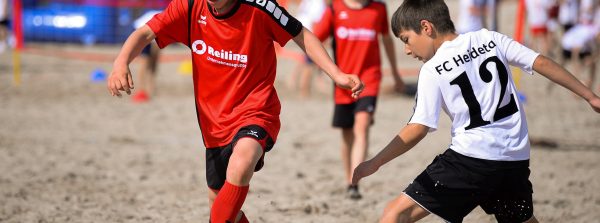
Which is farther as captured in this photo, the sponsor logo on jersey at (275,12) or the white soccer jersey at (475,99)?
the sponsor logo on jersey at (275,12)

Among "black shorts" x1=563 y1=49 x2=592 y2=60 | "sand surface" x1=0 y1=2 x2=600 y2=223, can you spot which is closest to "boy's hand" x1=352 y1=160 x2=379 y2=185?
"sand surface" x1=0 y1=2 x2=600 y2=223

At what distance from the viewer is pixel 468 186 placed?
3.99 m

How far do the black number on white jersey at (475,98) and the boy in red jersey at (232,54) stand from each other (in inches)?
31.4

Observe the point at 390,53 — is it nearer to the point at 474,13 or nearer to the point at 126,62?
the point at 126,62

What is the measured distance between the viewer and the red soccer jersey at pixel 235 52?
→ 15.0 ft

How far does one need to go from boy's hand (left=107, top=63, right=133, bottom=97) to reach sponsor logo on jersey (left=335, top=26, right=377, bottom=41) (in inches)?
126

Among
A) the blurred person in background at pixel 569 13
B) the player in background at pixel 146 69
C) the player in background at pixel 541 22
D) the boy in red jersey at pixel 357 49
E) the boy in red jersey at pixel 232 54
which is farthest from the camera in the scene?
the player in background at pixel 541 22

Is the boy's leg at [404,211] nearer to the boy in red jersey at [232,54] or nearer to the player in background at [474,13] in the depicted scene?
the boy in red jersey at [232,54]

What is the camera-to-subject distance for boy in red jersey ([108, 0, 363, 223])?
452 cm

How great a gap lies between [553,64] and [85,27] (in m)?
17.5

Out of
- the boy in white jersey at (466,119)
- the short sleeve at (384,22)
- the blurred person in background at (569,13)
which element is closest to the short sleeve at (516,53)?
the boy in white jersey at (466,119)

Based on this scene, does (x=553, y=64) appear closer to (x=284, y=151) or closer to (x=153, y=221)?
(x=153, y=221)

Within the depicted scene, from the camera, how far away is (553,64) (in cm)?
405

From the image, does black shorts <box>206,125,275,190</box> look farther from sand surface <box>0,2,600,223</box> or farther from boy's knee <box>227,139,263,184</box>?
sand surface <box>0,2,600,223</box>
